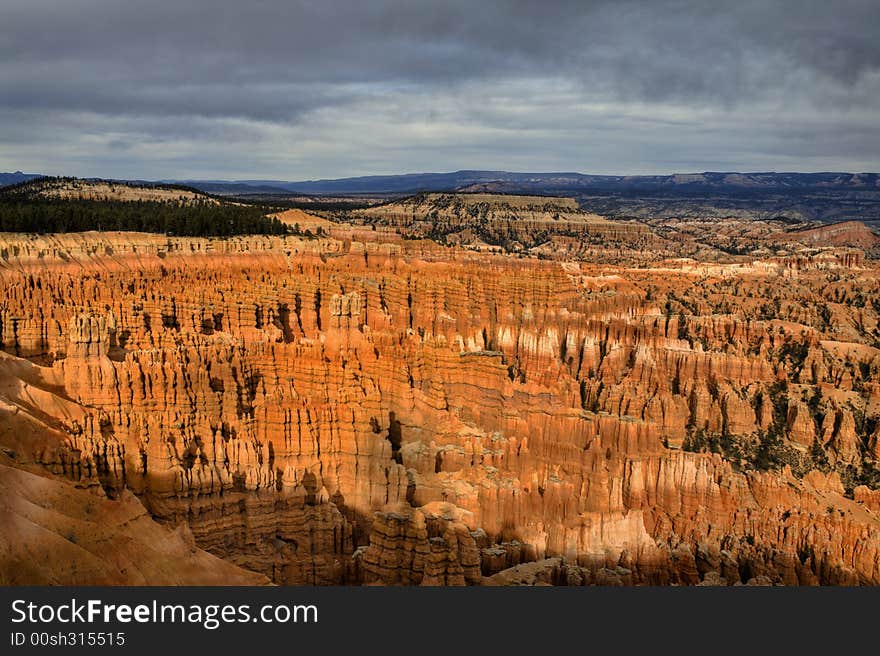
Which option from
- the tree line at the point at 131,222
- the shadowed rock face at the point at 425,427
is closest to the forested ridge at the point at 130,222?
the tree line at the point at 131,222

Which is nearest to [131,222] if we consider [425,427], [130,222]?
[130,222]

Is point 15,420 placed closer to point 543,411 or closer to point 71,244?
point 543,411

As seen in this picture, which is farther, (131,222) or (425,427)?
(131,222)

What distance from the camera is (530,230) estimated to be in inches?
5645

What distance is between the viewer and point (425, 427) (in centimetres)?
2648

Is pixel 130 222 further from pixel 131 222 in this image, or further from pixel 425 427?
pixel 425 427

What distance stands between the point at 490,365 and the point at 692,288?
42741 millimetres

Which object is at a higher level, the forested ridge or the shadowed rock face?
the forested ridge

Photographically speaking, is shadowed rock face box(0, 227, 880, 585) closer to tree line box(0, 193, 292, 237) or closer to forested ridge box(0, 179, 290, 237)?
forested ridge box(0, 179, 290, 237)

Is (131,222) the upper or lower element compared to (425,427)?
upper

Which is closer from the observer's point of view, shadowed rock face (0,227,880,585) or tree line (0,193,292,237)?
shadowed rock face (0,227,880,585)

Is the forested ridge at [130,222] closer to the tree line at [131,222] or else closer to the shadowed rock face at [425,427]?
the tree line at [131,222]

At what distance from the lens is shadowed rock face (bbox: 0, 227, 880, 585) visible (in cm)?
1914

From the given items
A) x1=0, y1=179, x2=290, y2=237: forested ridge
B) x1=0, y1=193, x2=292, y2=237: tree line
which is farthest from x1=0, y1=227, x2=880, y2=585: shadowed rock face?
A: x1=0, y1=193, x2=292, y2=237: tree line
